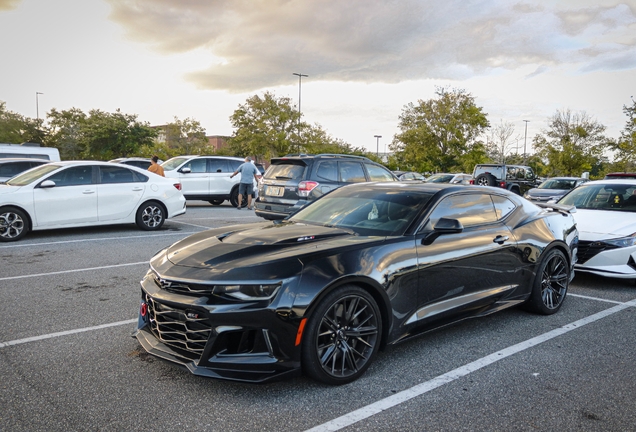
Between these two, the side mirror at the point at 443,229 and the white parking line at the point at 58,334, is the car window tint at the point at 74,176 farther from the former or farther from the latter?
the side mirror at the point at 443,229

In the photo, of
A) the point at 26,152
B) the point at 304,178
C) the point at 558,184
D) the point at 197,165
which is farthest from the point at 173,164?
the point at 558,184

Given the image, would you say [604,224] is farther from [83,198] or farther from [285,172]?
[83,198]

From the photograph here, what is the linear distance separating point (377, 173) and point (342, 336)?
8.23 meters

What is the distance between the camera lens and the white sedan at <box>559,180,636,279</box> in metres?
6.47

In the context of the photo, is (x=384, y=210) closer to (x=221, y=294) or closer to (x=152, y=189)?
(x=221, y=294)

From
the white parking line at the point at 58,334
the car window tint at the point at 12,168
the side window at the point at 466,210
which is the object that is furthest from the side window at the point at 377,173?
the car window tint at the point at 12,168

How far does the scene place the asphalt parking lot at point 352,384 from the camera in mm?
3064

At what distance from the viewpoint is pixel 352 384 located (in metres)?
3.62

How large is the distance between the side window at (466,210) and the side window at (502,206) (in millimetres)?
70

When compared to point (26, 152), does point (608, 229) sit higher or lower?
lower

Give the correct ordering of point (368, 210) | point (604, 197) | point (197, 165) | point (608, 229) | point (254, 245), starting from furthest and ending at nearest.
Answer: point (197, 165) < point (604, 197) < point (608, 229) < point (368, 210) < point (254, 245)

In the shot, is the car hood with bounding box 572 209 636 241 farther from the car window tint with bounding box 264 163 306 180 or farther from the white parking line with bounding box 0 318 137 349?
the white parking line with bounding box 0 318 137 349

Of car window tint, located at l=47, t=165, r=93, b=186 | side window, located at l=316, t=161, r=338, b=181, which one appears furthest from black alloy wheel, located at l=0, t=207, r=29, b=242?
side window, located at l=316, t=161, r=338, b=181

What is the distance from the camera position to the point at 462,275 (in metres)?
4.43
